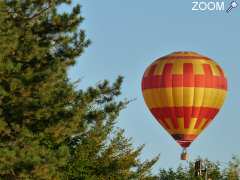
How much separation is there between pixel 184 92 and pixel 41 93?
25.2m

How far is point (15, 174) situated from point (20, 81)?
11.1 feet

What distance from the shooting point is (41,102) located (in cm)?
4047

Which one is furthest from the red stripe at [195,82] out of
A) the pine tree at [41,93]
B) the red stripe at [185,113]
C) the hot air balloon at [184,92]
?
the pine tree at [41,93]

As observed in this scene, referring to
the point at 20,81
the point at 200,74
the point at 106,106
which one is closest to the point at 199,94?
the point at 200,74

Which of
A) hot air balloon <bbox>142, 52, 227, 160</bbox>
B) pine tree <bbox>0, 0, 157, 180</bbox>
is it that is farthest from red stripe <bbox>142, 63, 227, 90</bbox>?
pine tree <bbox>0, 0, 157, 180</bbox>

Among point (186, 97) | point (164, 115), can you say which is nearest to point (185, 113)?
point (186, 97)

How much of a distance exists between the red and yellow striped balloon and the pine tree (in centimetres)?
1989

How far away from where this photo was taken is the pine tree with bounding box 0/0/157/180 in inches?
1516

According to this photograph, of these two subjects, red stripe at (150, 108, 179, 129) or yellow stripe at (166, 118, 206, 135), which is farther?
yellow stripe at (166, 118, 206, 135)

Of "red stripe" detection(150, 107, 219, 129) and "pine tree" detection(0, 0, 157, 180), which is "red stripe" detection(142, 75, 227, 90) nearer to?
"red stripe" detection(150, 107, 219, 129)

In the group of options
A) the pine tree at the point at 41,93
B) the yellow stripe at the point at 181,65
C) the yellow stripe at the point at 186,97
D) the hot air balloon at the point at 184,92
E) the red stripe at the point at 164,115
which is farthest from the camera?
the yellow stripe at the point at 181,65

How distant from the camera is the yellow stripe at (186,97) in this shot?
64.6 meters

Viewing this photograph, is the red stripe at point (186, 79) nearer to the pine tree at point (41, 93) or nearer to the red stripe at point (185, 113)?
the red stripe at point (185, 113)

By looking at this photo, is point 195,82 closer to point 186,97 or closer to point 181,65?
point 186,97
